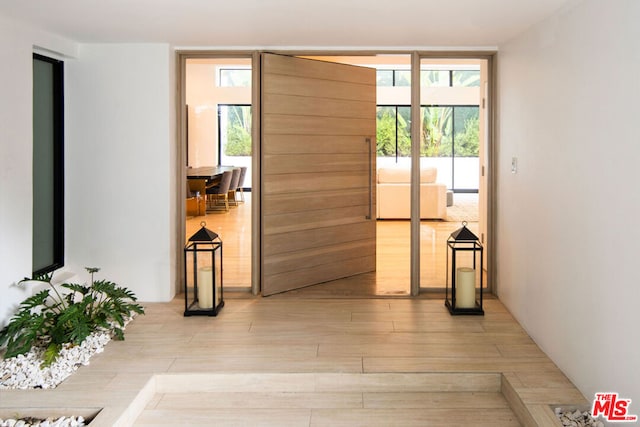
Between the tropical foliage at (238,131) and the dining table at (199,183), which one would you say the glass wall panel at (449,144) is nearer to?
the tropical foliage at (238,131)

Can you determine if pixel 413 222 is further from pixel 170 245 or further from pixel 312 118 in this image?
pixel 170 245

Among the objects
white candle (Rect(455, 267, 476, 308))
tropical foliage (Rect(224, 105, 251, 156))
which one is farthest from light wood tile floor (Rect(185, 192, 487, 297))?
white candle (Rect(455, 267, 476, 308))

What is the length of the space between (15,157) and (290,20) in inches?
79.1

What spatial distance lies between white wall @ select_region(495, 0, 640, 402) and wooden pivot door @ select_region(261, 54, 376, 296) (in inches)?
65.6

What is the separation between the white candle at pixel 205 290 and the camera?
461 cm

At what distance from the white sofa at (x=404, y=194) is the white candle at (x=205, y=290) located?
73.9 inches

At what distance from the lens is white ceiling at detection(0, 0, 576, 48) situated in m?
3.60

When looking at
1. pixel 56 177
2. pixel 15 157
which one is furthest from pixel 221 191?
pixel 15 157

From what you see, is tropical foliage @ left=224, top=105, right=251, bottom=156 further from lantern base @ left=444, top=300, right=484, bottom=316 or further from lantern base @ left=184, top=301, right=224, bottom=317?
lantern base @ left=444, top=300, right=484, bottom=316

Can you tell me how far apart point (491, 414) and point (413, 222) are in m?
2.29

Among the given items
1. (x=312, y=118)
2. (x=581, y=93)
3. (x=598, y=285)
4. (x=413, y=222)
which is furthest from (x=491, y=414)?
(x=312, y=118)

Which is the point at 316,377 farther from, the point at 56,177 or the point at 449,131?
the point at 56,177

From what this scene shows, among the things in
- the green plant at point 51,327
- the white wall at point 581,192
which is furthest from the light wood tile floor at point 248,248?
the green plant at point 51,327

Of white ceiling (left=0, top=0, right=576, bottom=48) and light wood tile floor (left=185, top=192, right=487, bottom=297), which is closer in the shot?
white ceiling (left=0, top=0, right=576, bottom=48)
